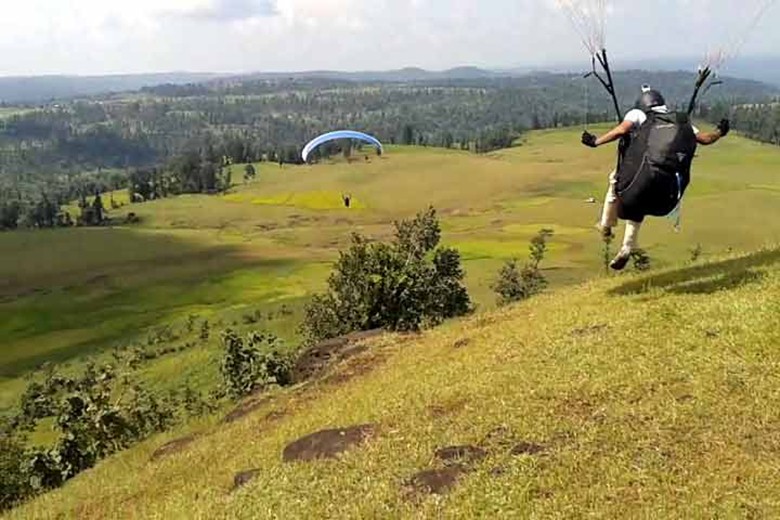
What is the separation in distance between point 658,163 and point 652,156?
0.15m

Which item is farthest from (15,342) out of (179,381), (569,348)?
(569,348)

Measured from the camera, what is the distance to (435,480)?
384 inches

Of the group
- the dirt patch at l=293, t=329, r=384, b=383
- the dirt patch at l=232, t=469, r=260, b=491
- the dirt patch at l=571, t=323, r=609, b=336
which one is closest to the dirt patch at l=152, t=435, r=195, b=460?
the dirt patch at l=293, t=329, r=384, b=383

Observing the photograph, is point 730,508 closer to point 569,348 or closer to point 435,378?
point 569,348

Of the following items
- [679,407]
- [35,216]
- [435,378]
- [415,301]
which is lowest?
[35,216]

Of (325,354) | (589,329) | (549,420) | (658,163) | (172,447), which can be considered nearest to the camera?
(549,420)

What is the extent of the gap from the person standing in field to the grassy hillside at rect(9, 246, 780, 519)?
68.5 inches

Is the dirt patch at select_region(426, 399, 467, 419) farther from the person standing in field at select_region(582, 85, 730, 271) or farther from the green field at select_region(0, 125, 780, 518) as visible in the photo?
the person standing in field at select_region(582, 85, 730, 271)

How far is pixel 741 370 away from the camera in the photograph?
35.7 ft

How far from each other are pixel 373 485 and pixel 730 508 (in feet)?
12.9

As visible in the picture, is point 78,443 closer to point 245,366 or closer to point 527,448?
point 245,366

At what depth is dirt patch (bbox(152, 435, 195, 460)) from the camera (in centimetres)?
1641

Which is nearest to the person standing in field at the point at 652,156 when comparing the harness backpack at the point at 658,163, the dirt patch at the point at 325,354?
the harness backpack at the point at 658,163

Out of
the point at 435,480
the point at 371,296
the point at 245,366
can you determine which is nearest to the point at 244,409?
the point at 435,480
